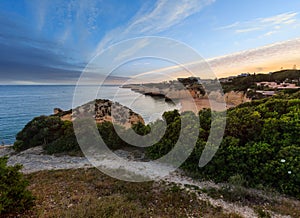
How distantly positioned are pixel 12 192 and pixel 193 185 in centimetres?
482

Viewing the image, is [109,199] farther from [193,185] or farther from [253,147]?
[253,147]

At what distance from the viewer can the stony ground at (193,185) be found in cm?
430

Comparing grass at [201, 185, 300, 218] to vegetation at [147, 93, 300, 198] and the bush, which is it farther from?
the bush

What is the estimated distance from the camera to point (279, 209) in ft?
14.3

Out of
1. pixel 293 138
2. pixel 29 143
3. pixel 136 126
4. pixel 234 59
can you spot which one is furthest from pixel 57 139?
pixel 234 59

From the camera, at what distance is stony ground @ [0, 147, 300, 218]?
430 centimetres

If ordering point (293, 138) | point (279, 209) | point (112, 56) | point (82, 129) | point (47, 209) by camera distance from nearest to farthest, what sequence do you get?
point (47, 209), point (279, 209), point (112, 56), point (293, 138), point (82, 129)

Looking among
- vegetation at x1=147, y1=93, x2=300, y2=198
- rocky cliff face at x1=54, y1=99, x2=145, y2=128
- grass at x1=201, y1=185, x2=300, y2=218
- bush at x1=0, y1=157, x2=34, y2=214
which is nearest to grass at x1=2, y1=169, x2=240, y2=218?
bush at x1=0, y1=157, x2=34, y2=214

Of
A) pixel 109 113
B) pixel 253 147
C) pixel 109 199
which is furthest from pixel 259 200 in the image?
pixel 109 113

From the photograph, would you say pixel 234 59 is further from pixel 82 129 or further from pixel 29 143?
pixel 29 143

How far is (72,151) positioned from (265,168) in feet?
29.8

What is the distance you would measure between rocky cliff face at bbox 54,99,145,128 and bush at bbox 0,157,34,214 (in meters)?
7.83

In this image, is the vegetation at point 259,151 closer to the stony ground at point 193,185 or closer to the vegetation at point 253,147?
the vegetation at point 253,147

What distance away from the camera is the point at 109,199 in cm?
446
